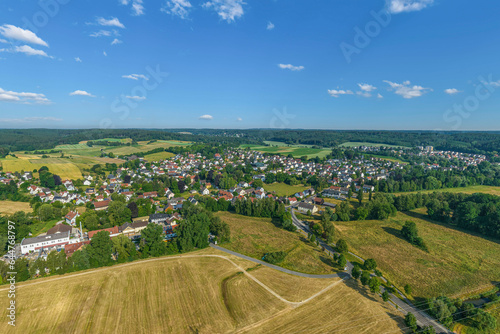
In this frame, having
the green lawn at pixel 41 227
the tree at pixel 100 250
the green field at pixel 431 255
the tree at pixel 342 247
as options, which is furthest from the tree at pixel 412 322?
the green lawn at pixel 41 227

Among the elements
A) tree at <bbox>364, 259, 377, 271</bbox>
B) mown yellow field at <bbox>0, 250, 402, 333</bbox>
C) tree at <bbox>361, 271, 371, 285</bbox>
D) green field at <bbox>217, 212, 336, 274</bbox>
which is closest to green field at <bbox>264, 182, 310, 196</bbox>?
green field at <bbox>217, 212, 336, 274</bbox>

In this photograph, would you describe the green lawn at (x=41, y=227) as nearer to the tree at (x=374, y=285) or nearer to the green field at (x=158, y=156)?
the tree at (x=374, y=285)

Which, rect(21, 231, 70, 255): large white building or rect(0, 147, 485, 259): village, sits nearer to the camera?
rect(21, 231, 70, 255): large white building

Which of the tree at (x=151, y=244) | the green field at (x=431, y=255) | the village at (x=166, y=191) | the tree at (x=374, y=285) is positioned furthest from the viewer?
the village at (x=166, y=191)

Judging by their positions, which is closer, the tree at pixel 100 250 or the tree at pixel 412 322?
the tree at pixel 412 322

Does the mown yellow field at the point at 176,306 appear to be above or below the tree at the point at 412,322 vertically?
below

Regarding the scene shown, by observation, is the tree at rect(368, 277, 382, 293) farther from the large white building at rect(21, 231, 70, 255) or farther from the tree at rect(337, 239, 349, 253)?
the large white building at rect(21, 231, 70, 255)
